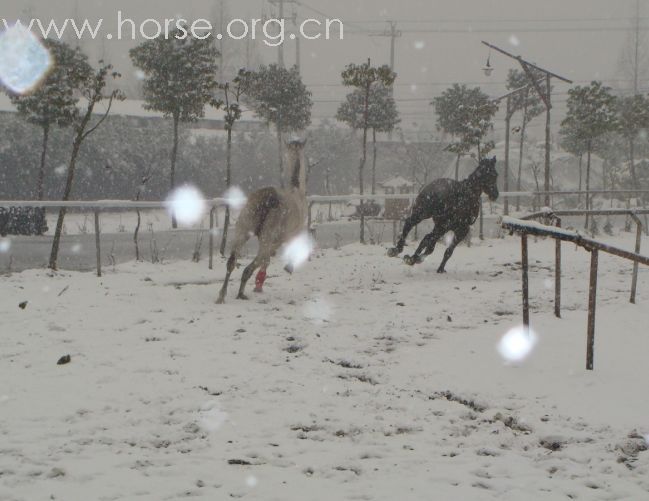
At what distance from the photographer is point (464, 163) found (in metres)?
45.0

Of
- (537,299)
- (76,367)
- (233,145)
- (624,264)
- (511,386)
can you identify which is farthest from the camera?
(233,145)

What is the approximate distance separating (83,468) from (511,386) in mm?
3062

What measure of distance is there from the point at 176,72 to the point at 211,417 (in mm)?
24411

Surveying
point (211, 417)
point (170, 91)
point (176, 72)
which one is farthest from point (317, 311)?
point (176, 72)

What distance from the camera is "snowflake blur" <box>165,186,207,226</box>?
1091cm

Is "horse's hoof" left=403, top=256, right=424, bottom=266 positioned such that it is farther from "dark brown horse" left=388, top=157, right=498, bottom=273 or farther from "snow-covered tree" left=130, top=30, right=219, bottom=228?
"snow-covered tree" left=130, top=30, right=219, bottom=228

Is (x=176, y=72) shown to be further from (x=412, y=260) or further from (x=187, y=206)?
(x=412, y=260)

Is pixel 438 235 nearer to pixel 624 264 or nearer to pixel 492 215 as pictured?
pixel 624 264

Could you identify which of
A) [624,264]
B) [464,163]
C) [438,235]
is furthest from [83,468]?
[464,163]

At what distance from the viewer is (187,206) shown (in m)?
10.6

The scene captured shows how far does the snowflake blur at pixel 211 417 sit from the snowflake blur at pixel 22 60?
20293 millimetres

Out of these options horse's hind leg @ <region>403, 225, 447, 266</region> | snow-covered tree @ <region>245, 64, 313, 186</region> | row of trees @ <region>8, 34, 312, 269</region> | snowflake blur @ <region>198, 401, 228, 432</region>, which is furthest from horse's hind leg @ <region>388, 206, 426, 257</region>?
snow-covered tree @ <region>245, 64, 313, 186</region>

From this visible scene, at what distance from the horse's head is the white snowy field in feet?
8.26

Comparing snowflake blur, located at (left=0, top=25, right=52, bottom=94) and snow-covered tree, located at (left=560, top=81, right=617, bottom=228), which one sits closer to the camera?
snowflake blur, located at (left=0, top=25, right=52, bottom=94)
